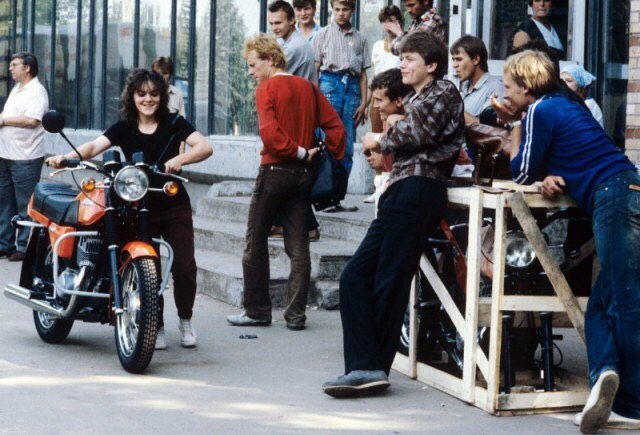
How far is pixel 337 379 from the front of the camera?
6.43 meters

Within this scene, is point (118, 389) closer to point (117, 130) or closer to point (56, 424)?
point (56, 424)

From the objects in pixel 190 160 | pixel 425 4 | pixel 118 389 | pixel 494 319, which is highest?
pixel 425 4

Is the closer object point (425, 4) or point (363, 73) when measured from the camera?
point (425, 4)

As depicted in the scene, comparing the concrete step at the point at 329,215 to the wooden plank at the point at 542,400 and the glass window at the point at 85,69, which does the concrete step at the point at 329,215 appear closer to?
the wooden plank at the point at 542,400

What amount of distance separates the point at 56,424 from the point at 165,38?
43.6 feet

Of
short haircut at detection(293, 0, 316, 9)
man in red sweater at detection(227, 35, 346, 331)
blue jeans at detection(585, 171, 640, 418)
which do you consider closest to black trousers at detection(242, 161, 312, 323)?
man in red sweater at detection(227, 35, 346, 331)

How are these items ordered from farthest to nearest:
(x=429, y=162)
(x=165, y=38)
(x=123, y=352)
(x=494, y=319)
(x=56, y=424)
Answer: (x=165, y=38) < (x=123, y=352) < (x=429, y=162) < (x=494, y=319) < (x=56, y=424)

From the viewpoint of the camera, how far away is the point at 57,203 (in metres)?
7.63

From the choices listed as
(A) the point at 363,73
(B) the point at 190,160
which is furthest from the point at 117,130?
(A) the point at 363,73

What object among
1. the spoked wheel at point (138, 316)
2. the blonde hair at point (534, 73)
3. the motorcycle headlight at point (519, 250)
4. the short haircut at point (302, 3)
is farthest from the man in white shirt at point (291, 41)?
the motorcycle headlight at point (519, 250)

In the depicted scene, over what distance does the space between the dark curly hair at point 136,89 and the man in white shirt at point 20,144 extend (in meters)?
4.75

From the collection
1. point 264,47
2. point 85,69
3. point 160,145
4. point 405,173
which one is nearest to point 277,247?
point 264,47

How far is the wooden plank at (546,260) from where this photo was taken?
601 centimetres

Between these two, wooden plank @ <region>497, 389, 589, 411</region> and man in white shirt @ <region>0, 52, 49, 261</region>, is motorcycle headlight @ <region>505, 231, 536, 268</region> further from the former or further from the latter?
man in white shirt @ <region>0, 52, 49, 261</region>
